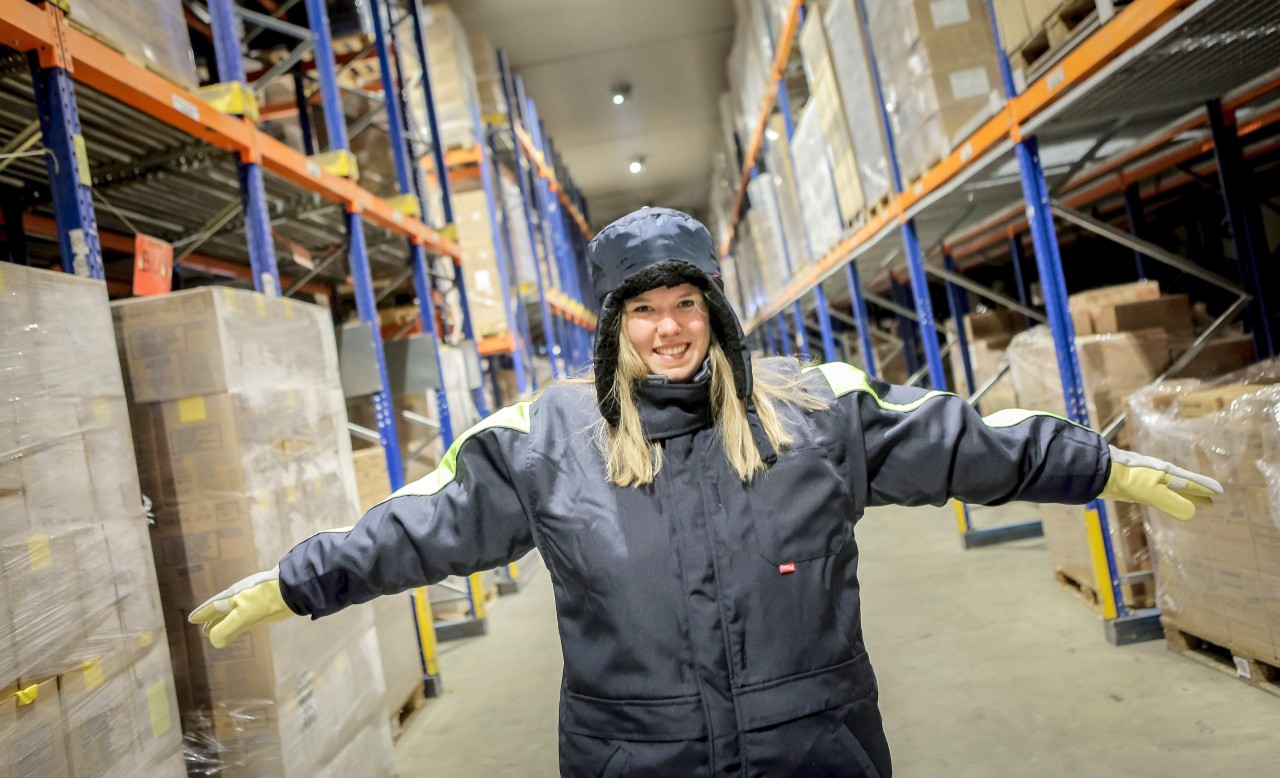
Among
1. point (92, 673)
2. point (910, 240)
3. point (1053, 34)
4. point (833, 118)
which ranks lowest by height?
point (92, 673)

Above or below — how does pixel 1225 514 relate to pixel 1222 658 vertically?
above

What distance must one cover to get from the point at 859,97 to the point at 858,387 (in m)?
4.18

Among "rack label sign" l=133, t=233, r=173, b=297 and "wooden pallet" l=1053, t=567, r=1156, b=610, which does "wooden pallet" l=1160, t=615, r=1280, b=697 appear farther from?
"rack label sign" l=133, t=233, r=173, b=297

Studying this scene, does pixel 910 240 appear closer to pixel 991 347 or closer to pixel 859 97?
pixel 859 97

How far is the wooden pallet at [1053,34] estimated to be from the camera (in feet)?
9.68

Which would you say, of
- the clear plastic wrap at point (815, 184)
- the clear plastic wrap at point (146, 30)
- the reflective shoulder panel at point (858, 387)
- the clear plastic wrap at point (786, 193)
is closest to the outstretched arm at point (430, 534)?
the reflective shoulder panel at point (858, 387)

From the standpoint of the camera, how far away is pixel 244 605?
1657 millimetres

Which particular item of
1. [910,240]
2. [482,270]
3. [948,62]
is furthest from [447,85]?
[948,62]

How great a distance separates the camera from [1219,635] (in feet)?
9.86

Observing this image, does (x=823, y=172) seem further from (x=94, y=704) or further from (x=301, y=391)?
(x=94, y=704)

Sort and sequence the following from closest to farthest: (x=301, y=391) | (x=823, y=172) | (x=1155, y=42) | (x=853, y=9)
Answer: (x=1155, y=42) < (x=301, y=391) < (x=853, y=9) < (x=823, y=172)

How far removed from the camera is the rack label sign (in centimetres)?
264

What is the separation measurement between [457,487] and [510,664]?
3.29 metres

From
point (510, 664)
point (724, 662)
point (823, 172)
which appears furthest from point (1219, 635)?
point (823, 172)
